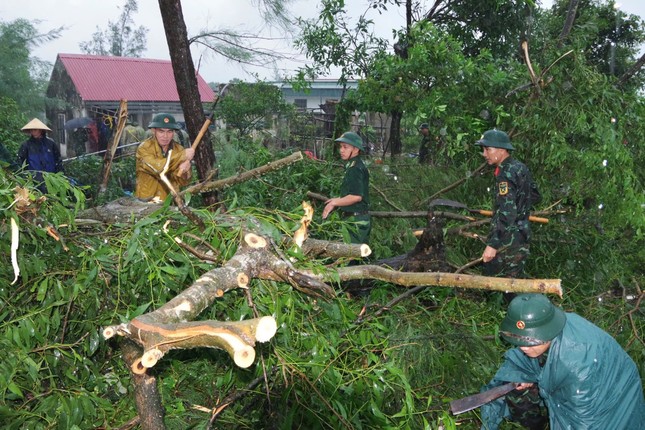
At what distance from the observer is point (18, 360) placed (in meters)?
2.88

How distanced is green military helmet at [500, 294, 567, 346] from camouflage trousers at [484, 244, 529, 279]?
2039 mm

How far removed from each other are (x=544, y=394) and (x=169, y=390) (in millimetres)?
1948

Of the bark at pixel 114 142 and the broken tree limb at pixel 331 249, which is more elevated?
the bark at pixel 114 142

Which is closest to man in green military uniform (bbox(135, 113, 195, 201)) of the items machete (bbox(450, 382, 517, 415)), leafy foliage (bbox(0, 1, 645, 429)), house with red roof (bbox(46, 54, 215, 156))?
leafy foliage (bbox(0, 1, 645, 429))

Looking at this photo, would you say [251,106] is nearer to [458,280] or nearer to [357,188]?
[357,188]

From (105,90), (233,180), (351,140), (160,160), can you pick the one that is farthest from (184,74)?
(105,90)

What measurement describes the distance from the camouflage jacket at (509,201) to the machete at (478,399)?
1811 mm

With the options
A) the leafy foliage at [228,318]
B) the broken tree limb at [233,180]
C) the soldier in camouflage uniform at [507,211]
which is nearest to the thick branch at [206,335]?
the leafy foliage at [228,318]

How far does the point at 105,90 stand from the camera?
20078 millimetres

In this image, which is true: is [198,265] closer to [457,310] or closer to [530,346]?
[530,346]

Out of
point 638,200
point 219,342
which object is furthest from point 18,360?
point 638,200

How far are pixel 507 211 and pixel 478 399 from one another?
82.1 inches

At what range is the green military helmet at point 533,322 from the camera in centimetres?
292

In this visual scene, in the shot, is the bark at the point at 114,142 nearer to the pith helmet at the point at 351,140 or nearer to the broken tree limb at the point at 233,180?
the broken tree limb at the point at 233,180
